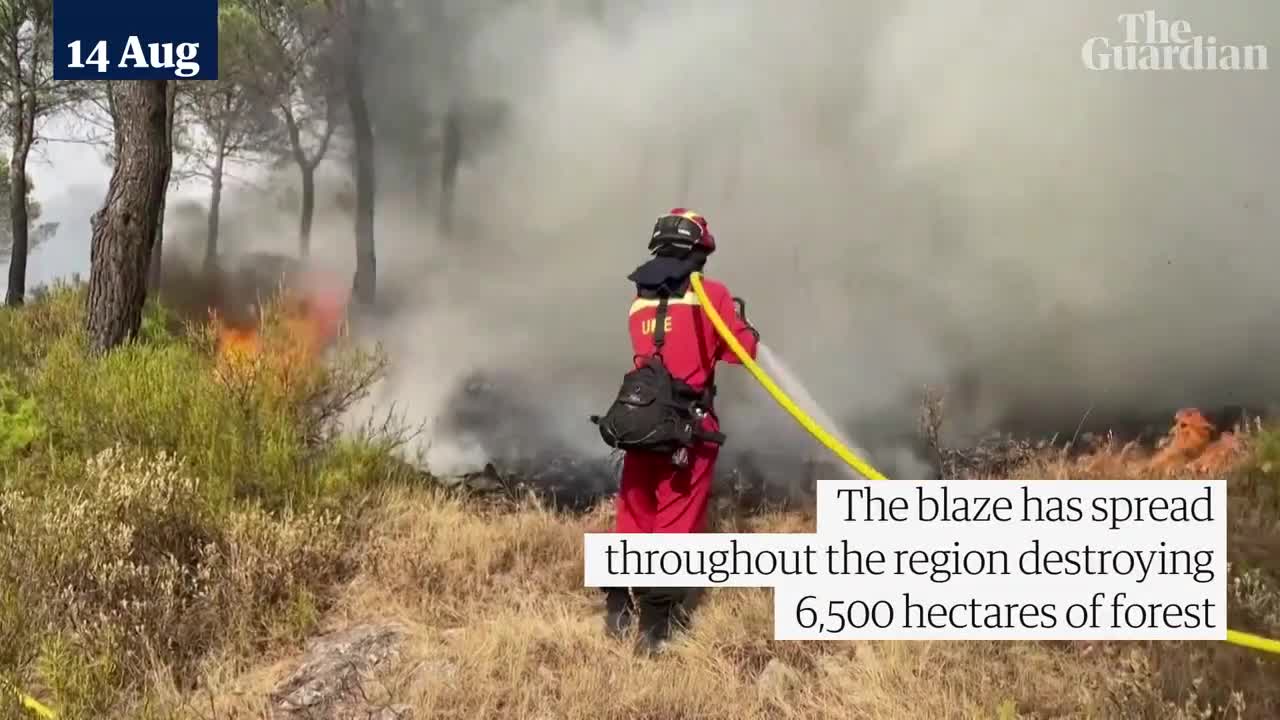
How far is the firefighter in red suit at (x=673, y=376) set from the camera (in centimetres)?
345

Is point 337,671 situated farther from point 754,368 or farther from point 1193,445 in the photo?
point 1193,445

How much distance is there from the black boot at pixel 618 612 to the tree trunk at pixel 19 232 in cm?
1077

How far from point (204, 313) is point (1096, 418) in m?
7.04

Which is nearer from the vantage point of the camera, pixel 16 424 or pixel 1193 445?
pixel 16 424

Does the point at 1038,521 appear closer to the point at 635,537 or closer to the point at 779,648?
the point at 779,648

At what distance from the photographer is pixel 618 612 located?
3.54m

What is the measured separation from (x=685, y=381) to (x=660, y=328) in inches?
10.1

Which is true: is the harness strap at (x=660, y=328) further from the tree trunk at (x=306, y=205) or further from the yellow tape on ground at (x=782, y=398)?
the tree trunk at (x=306, y=205)

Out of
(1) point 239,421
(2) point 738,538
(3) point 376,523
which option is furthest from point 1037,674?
(1) point 239,421

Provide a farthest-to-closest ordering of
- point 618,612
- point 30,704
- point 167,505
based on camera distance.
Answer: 1. point 167,505
2. point 618,612
3. point 30,704

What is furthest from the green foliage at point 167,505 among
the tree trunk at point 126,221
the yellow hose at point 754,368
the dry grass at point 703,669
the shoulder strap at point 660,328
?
the yellow hose at point 754,368

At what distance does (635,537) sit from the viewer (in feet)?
11.7

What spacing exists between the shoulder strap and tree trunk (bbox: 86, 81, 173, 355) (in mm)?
4800

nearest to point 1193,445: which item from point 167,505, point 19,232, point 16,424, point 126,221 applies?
point 167,505
